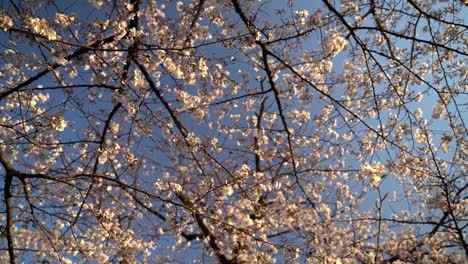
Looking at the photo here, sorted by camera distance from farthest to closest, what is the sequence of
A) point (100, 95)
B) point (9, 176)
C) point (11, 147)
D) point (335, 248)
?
point (335, 248) → point (100, 95) → point (11, 147) → point (9, 176)

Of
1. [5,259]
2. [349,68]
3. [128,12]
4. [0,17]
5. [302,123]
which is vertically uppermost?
[302,123]

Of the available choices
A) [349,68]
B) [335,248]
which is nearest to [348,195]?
[335,248]

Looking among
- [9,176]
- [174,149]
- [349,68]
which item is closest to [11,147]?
[9,176]

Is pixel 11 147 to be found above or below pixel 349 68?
below

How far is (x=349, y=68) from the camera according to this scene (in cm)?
677

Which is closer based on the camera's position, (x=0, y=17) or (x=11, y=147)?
(x=0, y=17)

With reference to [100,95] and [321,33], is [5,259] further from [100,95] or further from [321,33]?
[321,33]

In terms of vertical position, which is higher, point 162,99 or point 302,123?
point 302,123

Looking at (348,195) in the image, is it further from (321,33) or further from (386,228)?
(321,33)

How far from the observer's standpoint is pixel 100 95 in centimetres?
611

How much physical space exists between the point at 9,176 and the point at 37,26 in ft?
4.72

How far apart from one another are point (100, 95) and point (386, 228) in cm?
920

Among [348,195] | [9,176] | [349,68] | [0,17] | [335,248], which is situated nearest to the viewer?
[0,17]

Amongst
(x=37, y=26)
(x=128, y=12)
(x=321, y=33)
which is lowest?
(x=37, y=26)
